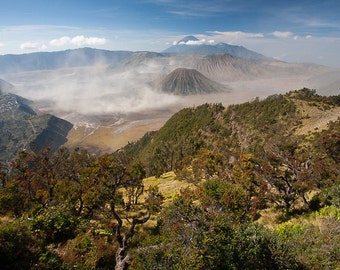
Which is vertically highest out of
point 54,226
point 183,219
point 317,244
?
point 183,219

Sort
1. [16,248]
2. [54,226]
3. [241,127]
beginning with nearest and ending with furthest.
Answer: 1. [16,248]
2. [54,226]
3. [241,127]

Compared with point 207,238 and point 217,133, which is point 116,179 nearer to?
point 207,238

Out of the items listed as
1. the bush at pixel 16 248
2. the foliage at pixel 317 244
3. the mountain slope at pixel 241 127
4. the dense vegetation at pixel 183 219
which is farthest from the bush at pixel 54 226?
the mountain slope at pixel 241 127

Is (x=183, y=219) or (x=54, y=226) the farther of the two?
(x=54, y=226)

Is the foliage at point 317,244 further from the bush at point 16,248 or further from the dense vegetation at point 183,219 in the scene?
the bush at point 16,248

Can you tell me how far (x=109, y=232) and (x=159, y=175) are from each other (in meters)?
44.3

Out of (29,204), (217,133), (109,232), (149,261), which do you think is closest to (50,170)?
(29,204)

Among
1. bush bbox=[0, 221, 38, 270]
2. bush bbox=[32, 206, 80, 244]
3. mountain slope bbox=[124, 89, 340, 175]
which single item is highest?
bush bbox=[0, 221, 38, 270]

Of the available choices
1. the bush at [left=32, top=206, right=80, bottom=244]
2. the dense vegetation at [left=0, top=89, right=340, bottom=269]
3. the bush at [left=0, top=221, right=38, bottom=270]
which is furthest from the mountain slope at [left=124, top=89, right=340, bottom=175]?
the bush at [left=0, top=221, right=38, bottom=270]

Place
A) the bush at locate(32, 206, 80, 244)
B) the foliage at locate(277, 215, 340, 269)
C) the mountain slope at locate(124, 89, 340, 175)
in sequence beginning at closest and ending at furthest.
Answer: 1. the foliage at locate(277, 215, 340, 269)
2. the bush at locate(32, 206, 80, 244)
3. the mountain slope at locate(124, 89, 340, 175)

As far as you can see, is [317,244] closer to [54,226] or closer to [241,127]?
[54,226]

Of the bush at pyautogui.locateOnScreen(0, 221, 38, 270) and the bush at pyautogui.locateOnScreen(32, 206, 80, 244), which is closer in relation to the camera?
the bush at pyautogui.locateOnScreen(0, 221, 38, 270)

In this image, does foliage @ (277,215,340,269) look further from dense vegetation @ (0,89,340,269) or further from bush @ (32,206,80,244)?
bush @ (32,206,80,244)

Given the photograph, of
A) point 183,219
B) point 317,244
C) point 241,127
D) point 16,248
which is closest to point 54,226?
point 16,248
